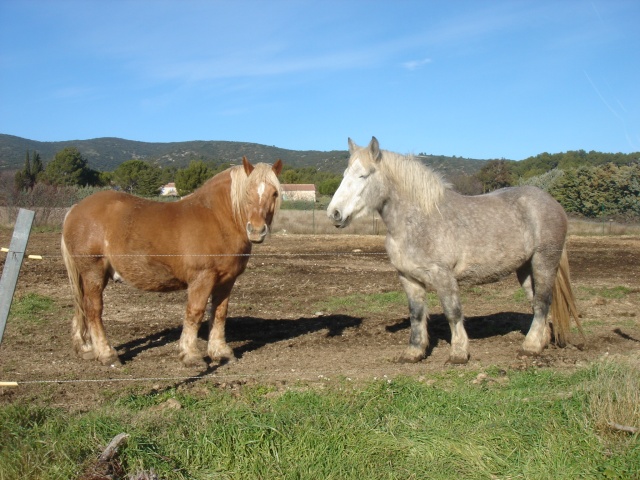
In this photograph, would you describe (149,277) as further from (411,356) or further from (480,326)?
(480,326)

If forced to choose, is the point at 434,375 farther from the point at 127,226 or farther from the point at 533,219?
the point at 127,226

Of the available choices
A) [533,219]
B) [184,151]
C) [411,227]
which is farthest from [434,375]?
[184,151]

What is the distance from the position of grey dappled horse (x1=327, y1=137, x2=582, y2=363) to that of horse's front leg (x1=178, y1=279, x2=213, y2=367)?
1627mm

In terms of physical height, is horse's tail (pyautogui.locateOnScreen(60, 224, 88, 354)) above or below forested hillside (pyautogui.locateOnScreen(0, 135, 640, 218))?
below

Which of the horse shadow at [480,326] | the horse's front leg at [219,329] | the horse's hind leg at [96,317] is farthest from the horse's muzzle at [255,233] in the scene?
the horse shadow at [480,326]

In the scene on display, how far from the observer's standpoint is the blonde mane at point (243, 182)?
247 inches

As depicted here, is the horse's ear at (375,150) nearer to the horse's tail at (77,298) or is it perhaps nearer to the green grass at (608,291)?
the horse's tail at (77,298)

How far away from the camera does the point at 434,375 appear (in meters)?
5.77

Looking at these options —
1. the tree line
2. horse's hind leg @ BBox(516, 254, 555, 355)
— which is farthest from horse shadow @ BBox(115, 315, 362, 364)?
the tree line

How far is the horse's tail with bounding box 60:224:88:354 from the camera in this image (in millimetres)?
6543

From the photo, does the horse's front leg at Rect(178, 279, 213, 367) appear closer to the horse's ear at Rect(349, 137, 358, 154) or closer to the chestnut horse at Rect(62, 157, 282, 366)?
the chestnut horse at Rect(62, 157, 282, 366)

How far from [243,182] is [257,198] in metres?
0.38

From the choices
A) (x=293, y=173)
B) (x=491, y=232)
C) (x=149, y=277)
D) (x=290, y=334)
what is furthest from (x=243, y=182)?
(x=293, y=173)

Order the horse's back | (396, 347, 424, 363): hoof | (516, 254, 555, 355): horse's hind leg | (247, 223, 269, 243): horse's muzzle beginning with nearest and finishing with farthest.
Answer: (247, 223, 269, 243): horse's muzzle → the horse's back → (396, 347, 424, 363): hoof → (516, 254, 555, 355): horse's hind leg
